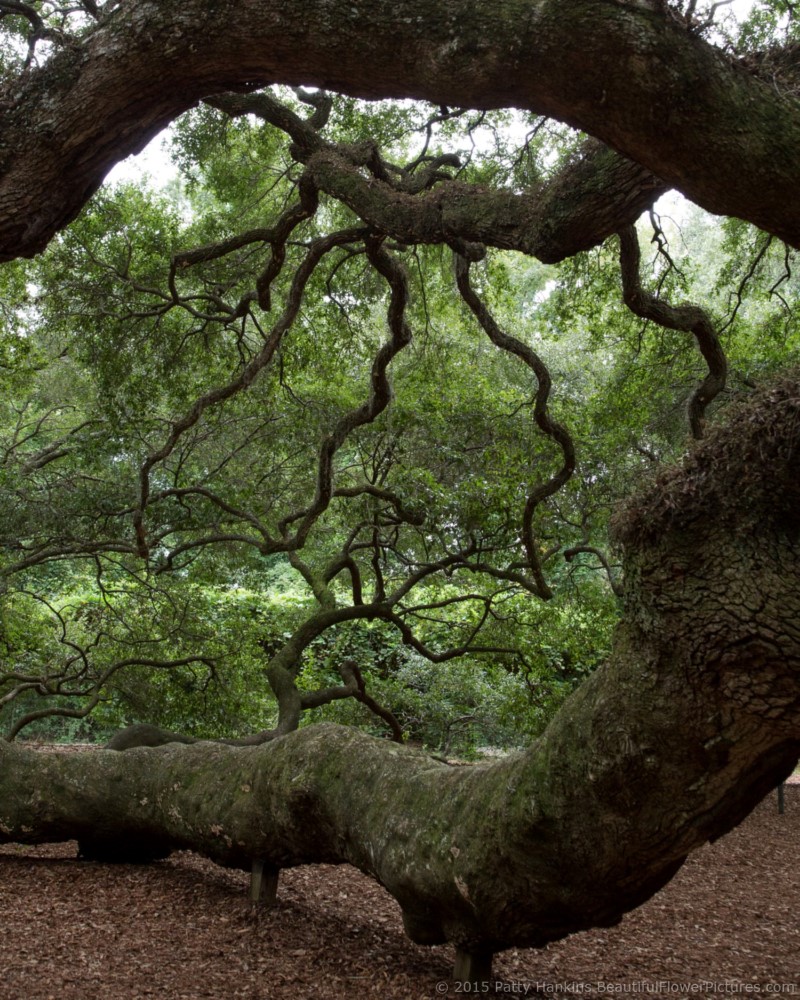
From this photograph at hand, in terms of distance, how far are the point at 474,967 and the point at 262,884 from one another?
60.3 inches

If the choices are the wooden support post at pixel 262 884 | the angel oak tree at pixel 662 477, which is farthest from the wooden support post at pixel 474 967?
the wooden support post at pixel 262 884

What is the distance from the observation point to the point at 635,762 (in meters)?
2.88

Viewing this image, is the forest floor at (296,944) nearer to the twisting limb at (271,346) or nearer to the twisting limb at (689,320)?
the twisting limb at (271,346)

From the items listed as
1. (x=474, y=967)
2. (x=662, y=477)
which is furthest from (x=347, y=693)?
(x=662, y=477)

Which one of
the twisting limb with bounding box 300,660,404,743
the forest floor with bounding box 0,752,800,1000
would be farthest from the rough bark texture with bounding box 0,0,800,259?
the twisting limb with bounding box 300,660,404,743

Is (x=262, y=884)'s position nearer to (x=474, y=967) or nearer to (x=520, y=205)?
(x=474, y=967)

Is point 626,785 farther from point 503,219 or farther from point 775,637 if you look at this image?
point 503,219

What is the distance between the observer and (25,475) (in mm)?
8062

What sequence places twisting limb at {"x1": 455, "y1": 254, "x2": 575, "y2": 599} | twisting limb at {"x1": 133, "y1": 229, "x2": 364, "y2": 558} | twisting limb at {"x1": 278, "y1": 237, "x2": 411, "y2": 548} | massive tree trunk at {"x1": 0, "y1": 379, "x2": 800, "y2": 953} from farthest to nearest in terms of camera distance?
twisting limb at {"x1": 455, "y1": 254, "x2": 575, "y2": 599} < twisting limb at {"x1": 278, "y1": 237, "x2": 411, "y2": 548} < twisting limb at {"x1": 133, "y1": 229, "x2": 364, "y2": 558} < massive tree trunk at {"x1": 0, "y1": 379, "x2": 800, "y2": 953}

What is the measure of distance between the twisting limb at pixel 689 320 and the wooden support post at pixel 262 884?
146 inches

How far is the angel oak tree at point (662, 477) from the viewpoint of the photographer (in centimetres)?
261

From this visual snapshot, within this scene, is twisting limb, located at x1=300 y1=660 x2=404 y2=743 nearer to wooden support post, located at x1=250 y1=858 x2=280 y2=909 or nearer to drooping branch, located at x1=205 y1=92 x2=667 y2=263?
wooden support post, located at x1=250 y1=858 x2=280 y2=909

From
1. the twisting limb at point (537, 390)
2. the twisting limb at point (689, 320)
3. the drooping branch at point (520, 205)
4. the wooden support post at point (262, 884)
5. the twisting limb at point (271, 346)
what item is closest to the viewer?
the drooping branch at point (520, 205)

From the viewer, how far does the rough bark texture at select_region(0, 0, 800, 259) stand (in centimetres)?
273
